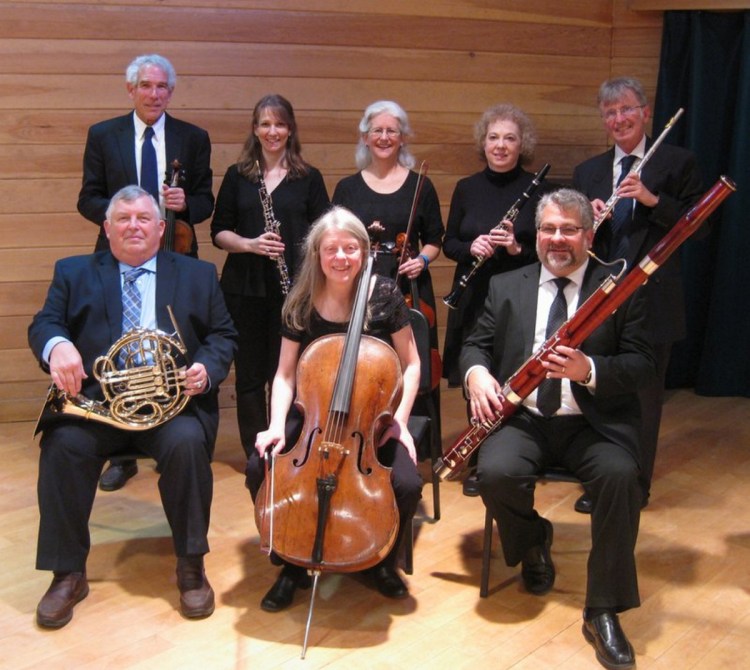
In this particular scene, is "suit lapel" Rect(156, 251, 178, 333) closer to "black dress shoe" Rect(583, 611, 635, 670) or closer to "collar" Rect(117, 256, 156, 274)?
"collar" Rect(117, 256, 156, 274)

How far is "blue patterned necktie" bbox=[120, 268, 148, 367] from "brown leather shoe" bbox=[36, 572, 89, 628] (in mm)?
710

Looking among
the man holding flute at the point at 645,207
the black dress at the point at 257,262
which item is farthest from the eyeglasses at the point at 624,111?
the black dress at the point at 257,262

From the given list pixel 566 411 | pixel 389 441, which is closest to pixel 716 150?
pixel 566 411

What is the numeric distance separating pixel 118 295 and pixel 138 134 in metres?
0.89

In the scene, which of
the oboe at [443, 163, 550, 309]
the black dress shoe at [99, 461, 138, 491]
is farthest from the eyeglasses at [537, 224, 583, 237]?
the black dress shoe at [99, 461, 138, 491]

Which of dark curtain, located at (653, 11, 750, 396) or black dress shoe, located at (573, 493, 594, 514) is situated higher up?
dark curtain, located at (653, 11, 750, 396)

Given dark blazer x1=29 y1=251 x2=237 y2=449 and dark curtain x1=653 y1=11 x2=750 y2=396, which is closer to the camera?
dark blazer x1=29 y1=251 x2=237 y2=449

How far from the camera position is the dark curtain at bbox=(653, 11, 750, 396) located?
4445 mm

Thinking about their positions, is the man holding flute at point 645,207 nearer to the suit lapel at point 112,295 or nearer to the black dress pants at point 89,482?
the black dress pants at point 89,482

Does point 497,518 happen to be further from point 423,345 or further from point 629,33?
point 629,33

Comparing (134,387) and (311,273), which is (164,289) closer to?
(134,387)

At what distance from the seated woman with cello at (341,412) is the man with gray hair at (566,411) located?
232 mm

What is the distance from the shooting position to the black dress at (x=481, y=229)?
3.35 meters

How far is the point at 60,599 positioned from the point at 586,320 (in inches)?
63.0
